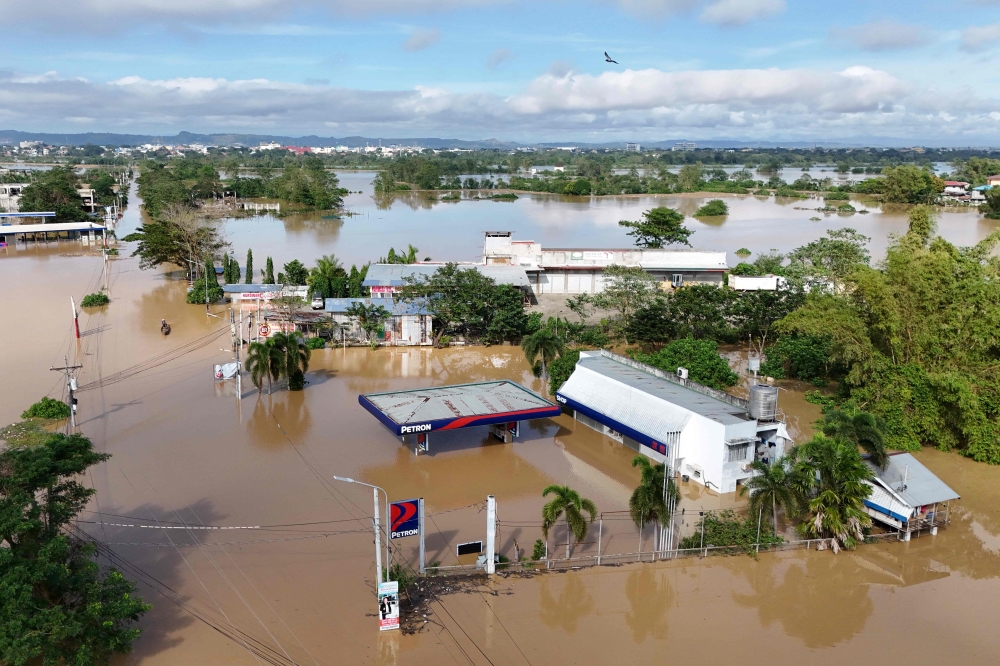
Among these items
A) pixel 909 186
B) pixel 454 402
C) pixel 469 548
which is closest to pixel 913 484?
pixel 469 548

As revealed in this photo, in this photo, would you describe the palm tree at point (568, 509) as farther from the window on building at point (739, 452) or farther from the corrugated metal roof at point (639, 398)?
the corrugated metal roof at point (639, 398)

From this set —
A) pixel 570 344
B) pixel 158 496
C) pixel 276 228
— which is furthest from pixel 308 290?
pixel 276 228

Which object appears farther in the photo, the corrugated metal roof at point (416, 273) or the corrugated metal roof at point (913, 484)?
the corrugated metal roof at point (416, 273)

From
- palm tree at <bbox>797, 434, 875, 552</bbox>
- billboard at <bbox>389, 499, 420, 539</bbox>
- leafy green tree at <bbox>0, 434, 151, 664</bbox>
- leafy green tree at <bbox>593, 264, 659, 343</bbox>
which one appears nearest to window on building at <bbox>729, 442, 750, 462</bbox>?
palm tree at <bbox>797, 434, 875, 552</bbox>

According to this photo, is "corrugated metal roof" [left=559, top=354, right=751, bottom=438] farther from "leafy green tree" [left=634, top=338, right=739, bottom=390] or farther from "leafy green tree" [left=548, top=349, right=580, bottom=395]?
"leafy green tree" [left=634, top=338, right=739, bottom=390]

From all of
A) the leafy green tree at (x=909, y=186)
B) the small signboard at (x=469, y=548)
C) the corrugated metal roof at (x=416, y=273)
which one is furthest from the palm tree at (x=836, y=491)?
the leafy green tree at (x=909, y=186)

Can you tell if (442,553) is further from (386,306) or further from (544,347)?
(386,306)
